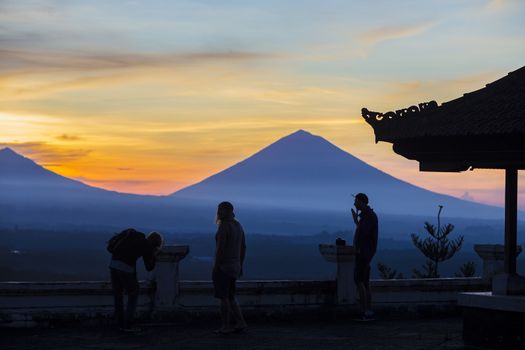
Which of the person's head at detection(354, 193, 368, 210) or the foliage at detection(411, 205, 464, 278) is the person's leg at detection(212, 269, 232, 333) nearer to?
the person's head at detection(354, 193, 368, 210)

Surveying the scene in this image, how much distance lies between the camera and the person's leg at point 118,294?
42.9ft

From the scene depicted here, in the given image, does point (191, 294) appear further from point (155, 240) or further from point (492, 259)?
point (492, 259)

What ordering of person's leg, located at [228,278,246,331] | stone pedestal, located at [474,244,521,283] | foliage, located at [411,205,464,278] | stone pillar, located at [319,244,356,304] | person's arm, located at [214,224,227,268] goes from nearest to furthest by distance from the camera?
person's arm, located at [214,224,227,268] → person's leg, located at [228,278,246,331] → stone pillar, located at [319,244,356,304] → stone pedestal, located at [474,244,521,283] → foliage, located at [411,205,464,278]

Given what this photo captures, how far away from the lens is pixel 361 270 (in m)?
14.4

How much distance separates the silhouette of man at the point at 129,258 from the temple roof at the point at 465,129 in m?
3.43

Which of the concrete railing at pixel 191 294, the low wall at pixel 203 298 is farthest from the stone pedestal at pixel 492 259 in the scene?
the concrete railing at pixel 191 294

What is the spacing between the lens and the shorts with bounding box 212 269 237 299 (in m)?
12.8

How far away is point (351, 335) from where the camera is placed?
13266 mm

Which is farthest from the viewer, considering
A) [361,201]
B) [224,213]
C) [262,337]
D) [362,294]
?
[362,294]

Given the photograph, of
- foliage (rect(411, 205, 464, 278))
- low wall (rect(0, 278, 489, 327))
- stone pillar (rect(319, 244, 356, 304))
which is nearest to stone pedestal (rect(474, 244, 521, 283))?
low wall (rect(0, 278, 489, 327))

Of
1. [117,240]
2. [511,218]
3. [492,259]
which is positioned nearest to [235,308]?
[117,240]

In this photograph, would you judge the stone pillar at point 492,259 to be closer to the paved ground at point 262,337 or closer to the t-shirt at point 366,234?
the paved ground at point 262,337

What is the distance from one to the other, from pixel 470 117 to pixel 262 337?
13.4 feet

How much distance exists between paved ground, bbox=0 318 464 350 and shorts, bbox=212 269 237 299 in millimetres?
611
